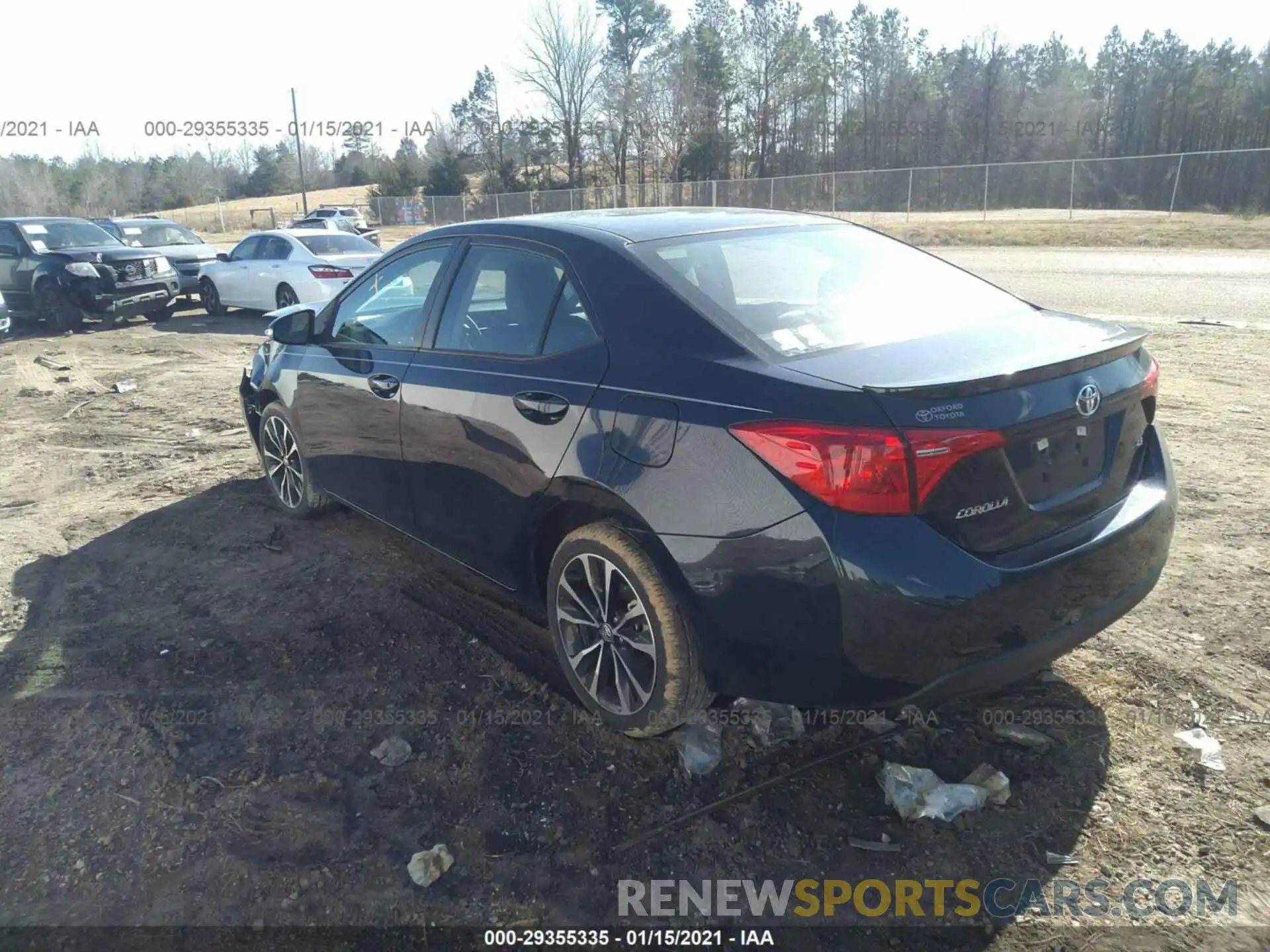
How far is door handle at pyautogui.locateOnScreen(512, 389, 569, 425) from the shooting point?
3.17 meters

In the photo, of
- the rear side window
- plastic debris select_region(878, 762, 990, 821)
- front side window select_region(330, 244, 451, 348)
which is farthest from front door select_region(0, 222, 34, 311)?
plastic debris select_region(878, 762, 990, 821)

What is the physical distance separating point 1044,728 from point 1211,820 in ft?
1.85

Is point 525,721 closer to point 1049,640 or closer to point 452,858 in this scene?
point 452,858

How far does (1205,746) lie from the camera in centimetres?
303

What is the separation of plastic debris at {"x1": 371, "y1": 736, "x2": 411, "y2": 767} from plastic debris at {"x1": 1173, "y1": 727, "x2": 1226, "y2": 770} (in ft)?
8.80

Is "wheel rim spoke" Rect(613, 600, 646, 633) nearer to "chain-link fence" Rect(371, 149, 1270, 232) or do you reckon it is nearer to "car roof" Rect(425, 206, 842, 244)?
"car roof" Rect(425, 206, 842, 244)

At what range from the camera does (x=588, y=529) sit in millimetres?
3098

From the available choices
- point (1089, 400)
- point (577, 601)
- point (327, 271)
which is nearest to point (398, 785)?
point (577, 601)

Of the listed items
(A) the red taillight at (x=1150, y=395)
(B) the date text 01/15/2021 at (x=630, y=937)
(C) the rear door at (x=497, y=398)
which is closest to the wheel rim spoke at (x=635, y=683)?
(C) the rear door at (x=497, y=398)

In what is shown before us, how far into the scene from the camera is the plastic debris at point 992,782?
2.82 metres

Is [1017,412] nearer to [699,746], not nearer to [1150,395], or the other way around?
[1150,395]

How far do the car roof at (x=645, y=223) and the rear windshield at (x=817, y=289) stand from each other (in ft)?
0.27

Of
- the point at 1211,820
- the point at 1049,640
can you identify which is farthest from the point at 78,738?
the point at 1211,820

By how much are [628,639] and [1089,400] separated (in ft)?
5.40
